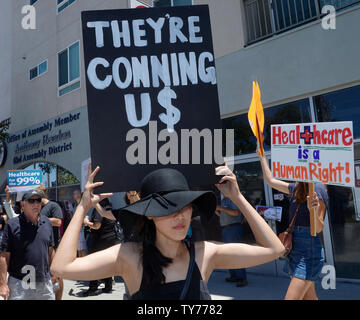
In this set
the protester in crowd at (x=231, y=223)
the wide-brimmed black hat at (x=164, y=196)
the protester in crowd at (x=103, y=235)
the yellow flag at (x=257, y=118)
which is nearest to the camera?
the wide-brimmed black hat at (x=164, y=196)

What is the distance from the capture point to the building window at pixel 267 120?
677 cm

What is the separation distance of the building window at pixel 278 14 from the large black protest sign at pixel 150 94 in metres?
5.61

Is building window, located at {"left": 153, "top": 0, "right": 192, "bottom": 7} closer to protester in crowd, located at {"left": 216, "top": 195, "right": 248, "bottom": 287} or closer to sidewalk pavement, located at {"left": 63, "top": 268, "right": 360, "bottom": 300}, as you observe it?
protester in crowd, located at {"left": 216, "top": 195, "right": 248, "bottom": 287}

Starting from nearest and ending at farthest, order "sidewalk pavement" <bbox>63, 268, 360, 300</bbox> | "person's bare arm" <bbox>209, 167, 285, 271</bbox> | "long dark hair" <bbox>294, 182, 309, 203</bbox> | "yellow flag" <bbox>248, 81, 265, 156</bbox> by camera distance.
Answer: "person's bare arm" <bbox>209, 167, 285, 271</bbox> < "yellow flag" <bbox>248, 81, 265, 156</bbox> < "long dark hair" <bbox>294, 182, 309, 203</bbox> < "sidewalk pavement" <bbox>63, 268, 360, 300</bbox>

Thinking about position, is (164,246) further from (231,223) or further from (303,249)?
(231,223)

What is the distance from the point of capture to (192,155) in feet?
6.40

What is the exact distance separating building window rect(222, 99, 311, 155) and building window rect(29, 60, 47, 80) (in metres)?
8.68

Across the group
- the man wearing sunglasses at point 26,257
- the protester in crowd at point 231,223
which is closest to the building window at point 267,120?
the protester in crowd at point 231,223

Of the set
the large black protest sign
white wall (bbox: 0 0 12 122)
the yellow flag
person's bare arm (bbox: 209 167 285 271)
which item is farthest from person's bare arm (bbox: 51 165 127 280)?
white wall (bbox: 0 0 12 122)

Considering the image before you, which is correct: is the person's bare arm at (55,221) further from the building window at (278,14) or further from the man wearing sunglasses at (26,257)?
the building window at (278,14)

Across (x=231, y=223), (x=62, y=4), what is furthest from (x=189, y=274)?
(x=62, y=4)

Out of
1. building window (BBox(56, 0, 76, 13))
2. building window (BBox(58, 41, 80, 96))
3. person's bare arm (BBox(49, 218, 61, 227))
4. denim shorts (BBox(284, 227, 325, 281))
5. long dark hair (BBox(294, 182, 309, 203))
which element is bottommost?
denim shorts (BBox(284, 227, 325, 281))

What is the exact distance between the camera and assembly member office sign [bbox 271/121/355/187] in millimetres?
2912

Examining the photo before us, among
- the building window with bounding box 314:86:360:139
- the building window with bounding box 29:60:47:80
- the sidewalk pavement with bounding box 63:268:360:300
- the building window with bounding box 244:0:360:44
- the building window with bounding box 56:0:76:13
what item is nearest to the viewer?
the sidewalk pavement with bounding box 63:268:360:300
